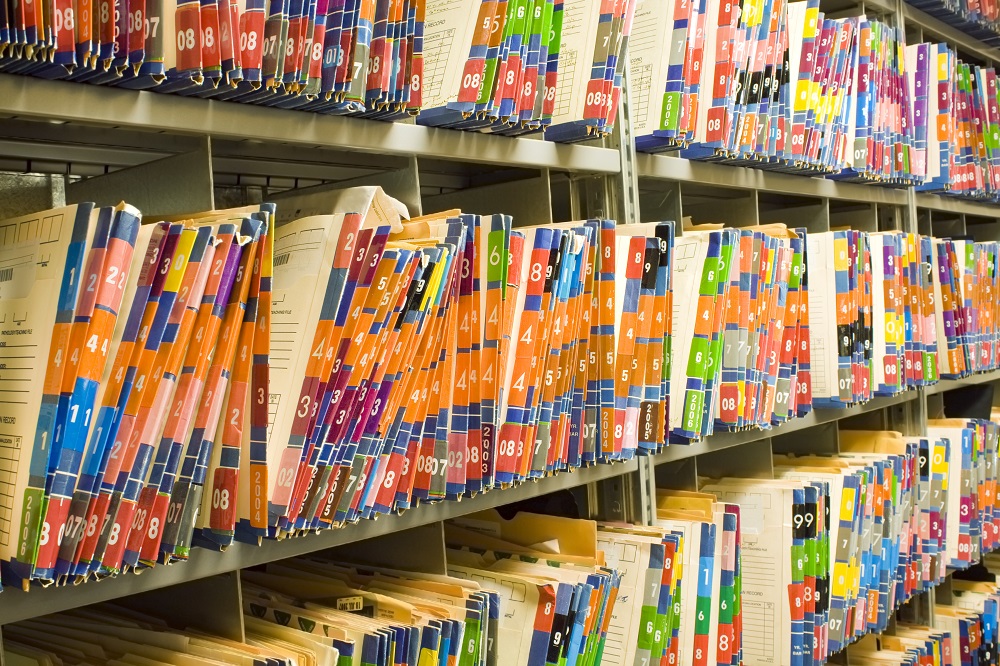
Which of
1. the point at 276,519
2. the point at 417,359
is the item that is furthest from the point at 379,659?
the point at 417,359

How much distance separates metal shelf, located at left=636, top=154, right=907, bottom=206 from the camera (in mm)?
1751

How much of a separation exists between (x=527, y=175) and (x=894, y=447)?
1300 millimetres

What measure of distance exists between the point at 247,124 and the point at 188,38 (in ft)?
0.44

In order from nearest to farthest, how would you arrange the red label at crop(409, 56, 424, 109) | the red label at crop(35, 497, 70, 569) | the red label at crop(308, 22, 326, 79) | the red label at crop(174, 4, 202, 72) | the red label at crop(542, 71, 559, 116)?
the red label at crop(35, 497, 70, 569), the red label at crop(174, 4, 202, 72), the red label at crop(308, 22, 326, 79), the red label at crop(409, 56, 424, 109), the red label at crop(542, 71, 559, 116)

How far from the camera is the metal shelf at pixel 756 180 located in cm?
175

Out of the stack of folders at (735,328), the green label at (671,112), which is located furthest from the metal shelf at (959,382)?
the green label at (671,112)

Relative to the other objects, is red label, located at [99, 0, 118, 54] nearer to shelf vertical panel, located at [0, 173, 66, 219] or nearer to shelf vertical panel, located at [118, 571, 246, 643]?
shelf vertical panel, located at [0, 173, 66, 219]

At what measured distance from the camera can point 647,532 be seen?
159cm

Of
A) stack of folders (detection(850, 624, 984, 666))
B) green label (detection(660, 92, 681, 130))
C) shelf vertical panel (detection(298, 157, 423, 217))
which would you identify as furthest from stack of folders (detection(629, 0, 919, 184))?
stack of folders (detection(850, 624, 984, 666))

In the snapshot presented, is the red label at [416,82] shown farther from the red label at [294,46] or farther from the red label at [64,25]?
the red label at [64,25]

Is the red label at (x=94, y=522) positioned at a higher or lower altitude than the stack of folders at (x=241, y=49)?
lower

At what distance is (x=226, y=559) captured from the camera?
1051 mm

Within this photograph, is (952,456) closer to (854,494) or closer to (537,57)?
(854,494)

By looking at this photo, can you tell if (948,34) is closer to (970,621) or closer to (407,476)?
(970,621)
